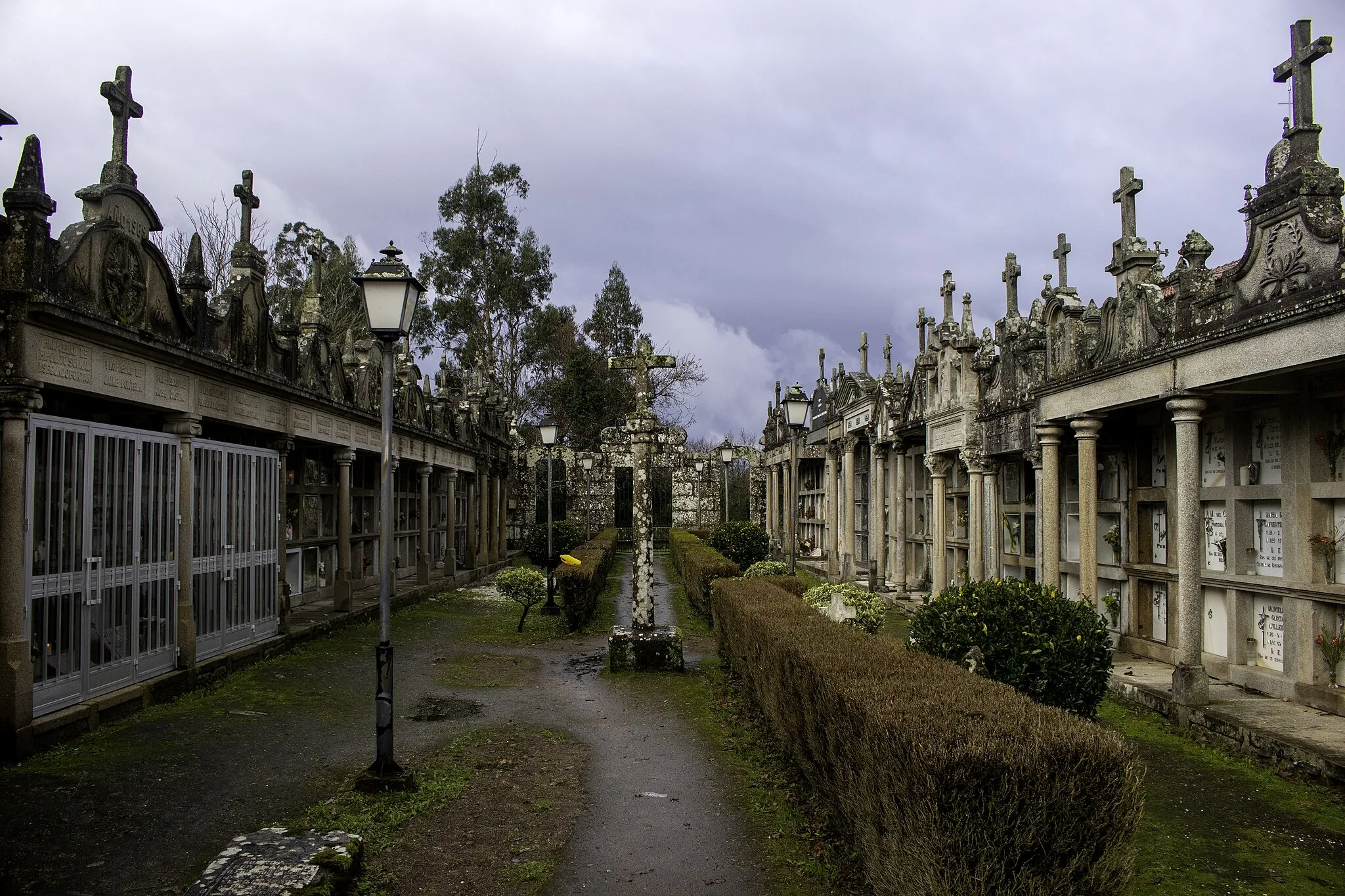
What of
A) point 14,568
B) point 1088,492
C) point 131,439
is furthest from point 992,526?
point 14,568

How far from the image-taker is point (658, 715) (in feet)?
26.3

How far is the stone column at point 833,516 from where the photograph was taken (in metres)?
19.4

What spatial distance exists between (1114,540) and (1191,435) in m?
3.04

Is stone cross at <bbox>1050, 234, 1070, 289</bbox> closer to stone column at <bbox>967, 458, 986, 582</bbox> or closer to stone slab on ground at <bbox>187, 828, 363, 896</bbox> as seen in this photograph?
stone column at <bbox>967, 458, 986, 582</bbox>

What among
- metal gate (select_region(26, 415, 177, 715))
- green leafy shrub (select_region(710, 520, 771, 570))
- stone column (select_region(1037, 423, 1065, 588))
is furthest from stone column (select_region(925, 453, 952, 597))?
metal gate (select_region(26, 415, 177, 715))

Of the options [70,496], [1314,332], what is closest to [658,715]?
[70,496]

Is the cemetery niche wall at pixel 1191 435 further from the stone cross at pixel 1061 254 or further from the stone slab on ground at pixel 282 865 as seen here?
the stone slab on ground at pixel 282 865

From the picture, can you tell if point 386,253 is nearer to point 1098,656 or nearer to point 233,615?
point 233,615

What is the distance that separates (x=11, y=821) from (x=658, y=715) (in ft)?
15.3

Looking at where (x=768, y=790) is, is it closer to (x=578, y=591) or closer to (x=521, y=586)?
(x=578, y=591)

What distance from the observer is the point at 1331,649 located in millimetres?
6945

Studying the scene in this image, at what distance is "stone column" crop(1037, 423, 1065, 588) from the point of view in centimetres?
985

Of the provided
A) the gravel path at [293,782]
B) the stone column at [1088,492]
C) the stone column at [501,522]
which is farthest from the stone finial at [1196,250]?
the stone column at [501,522]

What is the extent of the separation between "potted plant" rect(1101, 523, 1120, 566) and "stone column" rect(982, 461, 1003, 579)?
1.93 metres
